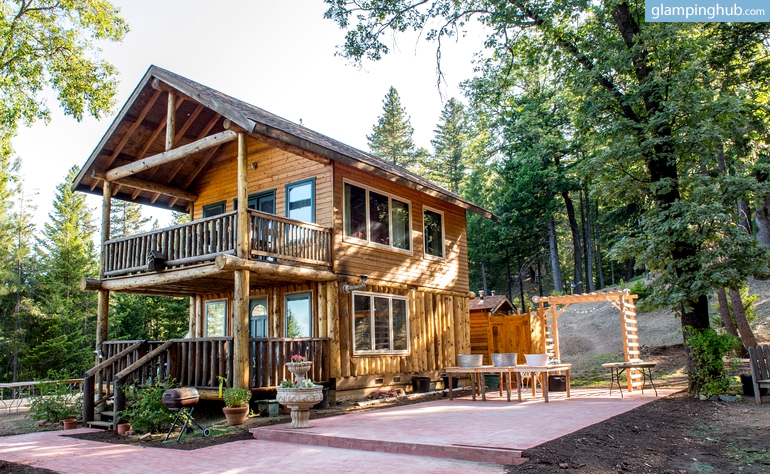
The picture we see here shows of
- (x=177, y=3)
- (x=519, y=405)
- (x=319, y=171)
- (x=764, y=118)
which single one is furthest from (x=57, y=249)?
(x=764, y=118)

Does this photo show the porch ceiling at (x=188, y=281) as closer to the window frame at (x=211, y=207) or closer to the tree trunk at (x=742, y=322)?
the window frame at (x=211, y=207)

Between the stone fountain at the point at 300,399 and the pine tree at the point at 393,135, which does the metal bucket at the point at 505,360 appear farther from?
the pine tree at the point at 393,135

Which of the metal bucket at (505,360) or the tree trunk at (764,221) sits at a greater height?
the tree trunk at (764,221)

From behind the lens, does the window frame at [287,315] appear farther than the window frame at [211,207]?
No

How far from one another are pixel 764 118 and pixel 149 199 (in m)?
17.6

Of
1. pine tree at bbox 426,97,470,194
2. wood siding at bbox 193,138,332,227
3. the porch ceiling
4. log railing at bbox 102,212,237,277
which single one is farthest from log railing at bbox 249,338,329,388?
pine tree at bbox 426,97,470,194

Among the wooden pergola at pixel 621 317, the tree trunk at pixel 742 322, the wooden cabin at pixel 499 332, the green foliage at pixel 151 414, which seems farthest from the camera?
the wooden cabin at pixel 499 332

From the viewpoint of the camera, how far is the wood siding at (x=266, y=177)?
13.3 m

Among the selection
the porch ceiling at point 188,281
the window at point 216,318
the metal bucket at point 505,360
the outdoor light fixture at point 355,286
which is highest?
the porch ceiling at point 188,281

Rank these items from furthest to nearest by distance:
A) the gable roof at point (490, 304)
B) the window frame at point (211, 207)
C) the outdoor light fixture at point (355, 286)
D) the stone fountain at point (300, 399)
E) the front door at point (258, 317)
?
the gable roof at point (490, 304) → the window frame at point (211, 207) → the front door at point (258, 317) → the outdoor light fixture at point (355, 286) → the stone fountain at point (300, 399)

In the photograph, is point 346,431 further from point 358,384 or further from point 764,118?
point 764,118

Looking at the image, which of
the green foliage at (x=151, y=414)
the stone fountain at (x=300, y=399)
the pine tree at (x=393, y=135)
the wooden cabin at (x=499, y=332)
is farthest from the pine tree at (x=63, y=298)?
the stone fountain at (x=300, y=399)

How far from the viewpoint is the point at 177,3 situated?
16.3 metres

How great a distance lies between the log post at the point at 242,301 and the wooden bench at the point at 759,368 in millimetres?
9583
